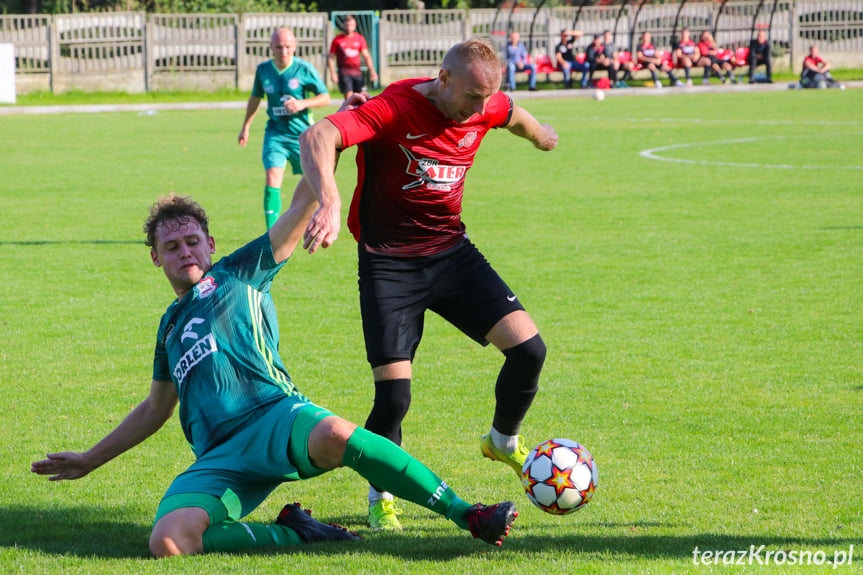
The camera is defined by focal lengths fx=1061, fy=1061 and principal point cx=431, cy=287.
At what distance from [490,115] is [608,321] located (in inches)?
141

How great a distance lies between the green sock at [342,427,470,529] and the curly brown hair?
117 centimetres

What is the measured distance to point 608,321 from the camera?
8234mm

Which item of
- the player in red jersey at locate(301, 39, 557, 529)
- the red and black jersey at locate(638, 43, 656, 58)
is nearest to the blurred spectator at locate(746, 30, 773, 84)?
the red and black jersey at locate(638, 43, 656, 58)

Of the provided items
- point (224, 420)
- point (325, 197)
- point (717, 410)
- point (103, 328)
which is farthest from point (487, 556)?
point (103, 328)

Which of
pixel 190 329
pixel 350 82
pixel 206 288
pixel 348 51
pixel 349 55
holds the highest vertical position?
pixel 206 288

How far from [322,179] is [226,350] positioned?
0.79 metres

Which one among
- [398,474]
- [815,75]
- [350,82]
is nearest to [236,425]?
[398,474]

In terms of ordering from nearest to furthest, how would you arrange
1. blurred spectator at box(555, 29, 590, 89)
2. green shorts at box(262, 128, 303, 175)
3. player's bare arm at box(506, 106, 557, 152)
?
1. player's bare arm at box(506, 106, 557, 152)
2. green shorts at box(262, 128, 303, 175)
3. blurred spectator at box(555, 29, 590, 89)

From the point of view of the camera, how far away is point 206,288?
434 cm

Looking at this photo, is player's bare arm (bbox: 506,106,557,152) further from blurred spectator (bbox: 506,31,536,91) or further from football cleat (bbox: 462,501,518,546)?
blurred spectator (bbox: 506,31,536,91)

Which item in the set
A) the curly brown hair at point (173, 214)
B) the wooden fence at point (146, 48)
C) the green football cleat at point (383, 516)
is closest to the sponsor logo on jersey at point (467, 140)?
the curly brown hair at point (173, 214)

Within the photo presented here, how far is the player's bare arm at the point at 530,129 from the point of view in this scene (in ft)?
17.3

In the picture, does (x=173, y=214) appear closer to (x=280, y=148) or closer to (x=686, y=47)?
(x=280, y=148)

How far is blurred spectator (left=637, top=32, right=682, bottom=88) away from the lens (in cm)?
3812
